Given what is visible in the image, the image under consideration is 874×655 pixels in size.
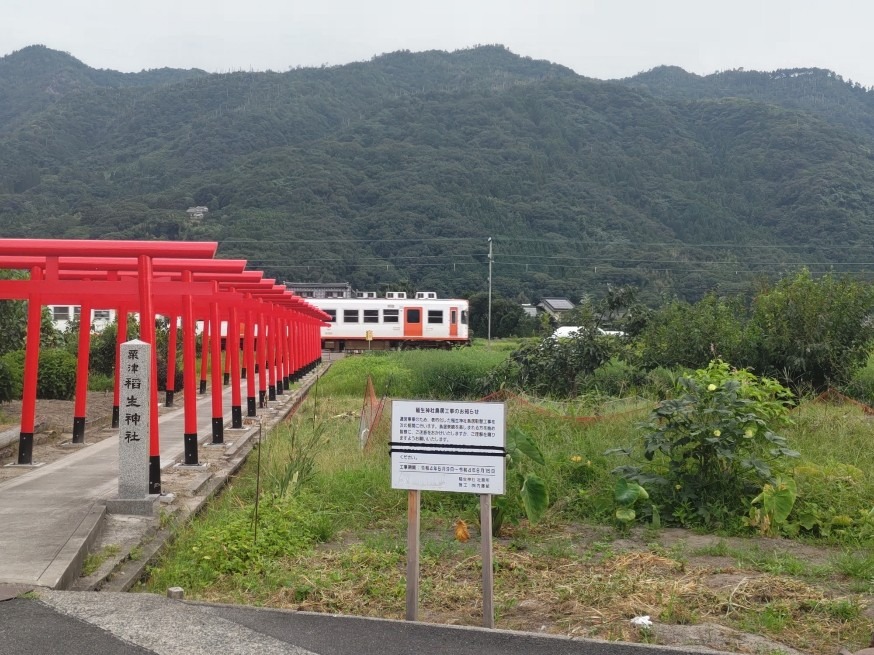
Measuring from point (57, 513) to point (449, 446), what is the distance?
13.2 ft

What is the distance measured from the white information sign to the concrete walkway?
7.25 ft

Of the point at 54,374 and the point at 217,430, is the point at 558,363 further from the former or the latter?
A: the point at 54,374

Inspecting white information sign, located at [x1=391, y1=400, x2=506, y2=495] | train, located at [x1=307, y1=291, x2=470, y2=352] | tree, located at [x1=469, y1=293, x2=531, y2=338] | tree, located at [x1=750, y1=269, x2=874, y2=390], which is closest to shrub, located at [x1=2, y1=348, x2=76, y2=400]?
tree, located at [x1=750, y1=269, x2=874, y2=390]

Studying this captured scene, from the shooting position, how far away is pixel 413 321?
38719mm

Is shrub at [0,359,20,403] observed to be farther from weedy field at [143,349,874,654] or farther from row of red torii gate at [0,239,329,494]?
weedy field at [143,349,874,654]

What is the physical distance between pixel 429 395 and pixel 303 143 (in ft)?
233

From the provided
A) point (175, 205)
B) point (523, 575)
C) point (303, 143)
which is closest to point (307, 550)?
point (523, 575)

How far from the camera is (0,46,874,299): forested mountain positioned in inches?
2366

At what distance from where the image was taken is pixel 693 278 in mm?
54188

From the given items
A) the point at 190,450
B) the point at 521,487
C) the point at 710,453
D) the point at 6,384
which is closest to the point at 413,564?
the point at 521,487

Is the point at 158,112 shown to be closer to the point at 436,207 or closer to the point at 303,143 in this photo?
the point at 303,143

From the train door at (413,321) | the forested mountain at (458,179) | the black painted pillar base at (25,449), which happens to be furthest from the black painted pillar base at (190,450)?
the forested mountain at (458,179)

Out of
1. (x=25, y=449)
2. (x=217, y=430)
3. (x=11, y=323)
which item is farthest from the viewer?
(x=11, y=323)

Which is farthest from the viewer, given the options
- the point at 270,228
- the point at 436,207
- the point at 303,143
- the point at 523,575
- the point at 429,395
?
the point at 303,143
